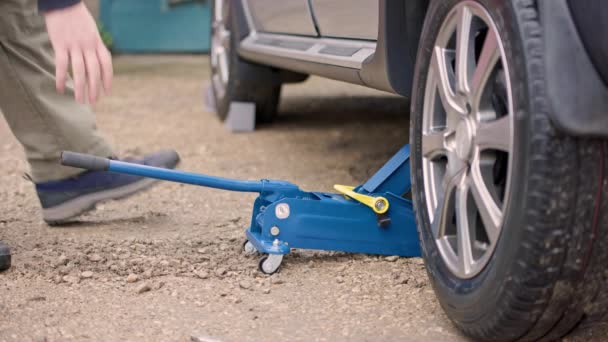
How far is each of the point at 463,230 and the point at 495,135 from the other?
0.24 m

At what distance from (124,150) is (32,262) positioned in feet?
6.06

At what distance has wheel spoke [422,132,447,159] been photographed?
187 centimetres

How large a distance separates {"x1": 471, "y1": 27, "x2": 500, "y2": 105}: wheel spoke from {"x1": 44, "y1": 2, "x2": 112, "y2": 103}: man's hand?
737 mm

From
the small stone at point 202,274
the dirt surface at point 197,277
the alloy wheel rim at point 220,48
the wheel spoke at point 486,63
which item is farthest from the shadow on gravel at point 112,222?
the alloy wheel rim at point 220,48

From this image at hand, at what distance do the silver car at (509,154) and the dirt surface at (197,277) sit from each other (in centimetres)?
22

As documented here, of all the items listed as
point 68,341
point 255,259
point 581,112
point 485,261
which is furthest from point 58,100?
point 581,112

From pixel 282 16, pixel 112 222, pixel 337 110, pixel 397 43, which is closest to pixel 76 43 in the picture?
pixel 397 43

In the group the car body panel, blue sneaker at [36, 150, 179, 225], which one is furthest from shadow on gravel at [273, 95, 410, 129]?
blue sneaker at [36, 150, 179, 225]

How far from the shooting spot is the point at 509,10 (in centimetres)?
154

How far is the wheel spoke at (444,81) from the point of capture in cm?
182

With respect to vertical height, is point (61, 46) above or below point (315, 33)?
above

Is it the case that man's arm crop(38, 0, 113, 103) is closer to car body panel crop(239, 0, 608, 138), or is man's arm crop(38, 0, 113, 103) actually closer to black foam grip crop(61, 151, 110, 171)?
black foam grip crop(61, 151, 110, 171)

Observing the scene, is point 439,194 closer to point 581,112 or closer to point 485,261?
point 485,261

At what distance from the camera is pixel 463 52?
1.78 meters
